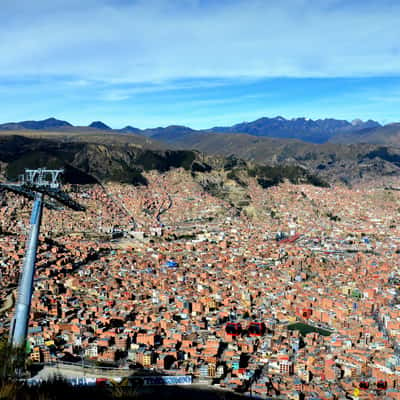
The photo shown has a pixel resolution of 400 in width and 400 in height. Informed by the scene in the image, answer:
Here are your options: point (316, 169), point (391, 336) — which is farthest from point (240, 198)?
point (316, 169)

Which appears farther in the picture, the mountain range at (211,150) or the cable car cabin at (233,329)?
the mountain range at (211,150)

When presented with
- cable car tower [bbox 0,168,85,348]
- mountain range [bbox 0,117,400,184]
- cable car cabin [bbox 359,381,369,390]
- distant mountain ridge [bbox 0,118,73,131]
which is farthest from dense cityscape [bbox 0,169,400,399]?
distant mountain ridge [bbox 0,118,73,131]

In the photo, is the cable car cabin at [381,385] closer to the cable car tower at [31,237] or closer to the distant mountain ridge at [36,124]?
the cable car tower at [31,237]

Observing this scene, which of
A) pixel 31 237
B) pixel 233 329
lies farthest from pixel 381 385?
pixel 31 237

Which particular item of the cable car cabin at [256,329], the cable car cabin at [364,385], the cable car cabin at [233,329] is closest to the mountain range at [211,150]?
the cable car cabin at [233,329]

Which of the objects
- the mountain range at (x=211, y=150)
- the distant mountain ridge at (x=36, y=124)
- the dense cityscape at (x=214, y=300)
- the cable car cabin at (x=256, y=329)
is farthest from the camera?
the distant mountain ridge at (x=36, y=124)

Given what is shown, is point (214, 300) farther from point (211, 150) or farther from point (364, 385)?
point (211, 150)
